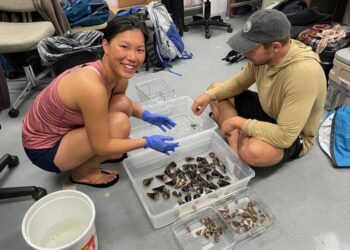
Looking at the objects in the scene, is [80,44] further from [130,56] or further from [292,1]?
[292,1]

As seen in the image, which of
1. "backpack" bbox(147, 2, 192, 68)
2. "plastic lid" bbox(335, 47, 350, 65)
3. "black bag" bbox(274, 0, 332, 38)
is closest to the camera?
"plastic lid" bbox(335, 47, 350, 65)

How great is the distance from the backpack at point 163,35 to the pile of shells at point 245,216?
1.61 m

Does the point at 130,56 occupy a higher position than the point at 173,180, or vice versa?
the point at 130,56

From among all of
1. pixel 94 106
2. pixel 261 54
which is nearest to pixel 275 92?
pixel 261 54

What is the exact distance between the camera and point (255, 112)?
1.64 metres

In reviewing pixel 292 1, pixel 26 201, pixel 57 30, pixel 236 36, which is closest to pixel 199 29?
pixel 292 1

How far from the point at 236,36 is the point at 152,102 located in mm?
877

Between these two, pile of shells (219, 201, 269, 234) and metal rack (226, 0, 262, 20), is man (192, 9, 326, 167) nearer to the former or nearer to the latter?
pile of shells (219, 201, 269, 234)

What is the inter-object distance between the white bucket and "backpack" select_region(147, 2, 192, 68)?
66.4 inches

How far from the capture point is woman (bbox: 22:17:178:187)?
1.14 metres

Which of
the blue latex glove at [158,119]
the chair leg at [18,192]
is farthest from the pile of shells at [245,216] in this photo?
the chair leg at [18,192]

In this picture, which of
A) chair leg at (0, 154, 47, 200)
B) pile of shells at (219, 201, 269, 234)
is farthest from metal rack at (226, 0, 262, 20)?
chair leg at (0, 154, 47, 200)

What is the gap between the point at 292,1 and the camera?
2527 mm

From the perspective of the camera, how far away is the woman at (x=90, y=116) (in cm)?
114
